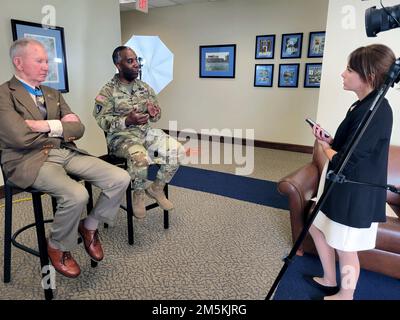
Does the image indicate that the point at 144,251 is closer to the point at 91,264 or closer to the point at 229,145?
the point at 91,264

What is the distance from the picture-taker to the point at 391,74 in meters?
1.06

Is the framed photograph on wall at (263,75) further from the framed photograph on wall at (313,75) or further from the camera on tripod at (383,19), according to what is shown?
the camera on tripod at (383,19)

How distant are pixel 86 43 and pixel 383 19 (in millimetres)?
3362

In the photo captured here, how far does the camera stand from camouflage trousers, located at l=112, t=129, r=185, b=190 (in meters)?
2.07

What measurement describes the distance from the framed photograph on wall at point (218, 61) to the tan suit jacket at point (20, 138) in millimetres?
4163

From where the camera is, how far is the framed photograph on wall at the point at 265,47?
15.9 feet

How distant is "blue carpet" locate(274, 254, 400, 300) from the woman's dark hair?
1.24 metres

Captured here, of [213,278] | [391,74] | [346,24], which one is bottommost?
[213,278]

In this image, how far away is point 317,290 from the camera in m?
1.76

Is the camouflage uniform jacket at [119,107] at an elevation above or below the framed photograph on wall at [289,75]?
below

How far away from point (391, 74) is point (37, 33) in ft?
10.8

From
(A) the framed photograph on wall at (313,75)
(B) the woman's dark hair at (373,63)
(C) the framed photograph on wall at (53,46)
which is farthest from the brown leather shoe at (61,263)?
(A) the framed photograph on wall at (313,75)

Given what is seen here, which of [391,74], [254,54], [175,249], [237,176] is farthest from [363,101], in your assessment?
[254,54]

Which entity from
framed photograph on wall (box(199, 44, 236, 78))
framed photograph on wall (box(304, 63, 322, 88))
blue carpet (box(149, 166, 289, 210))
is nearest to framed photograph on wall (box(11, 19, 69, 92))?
blue carpet (box(149, 166, 289, 210))
